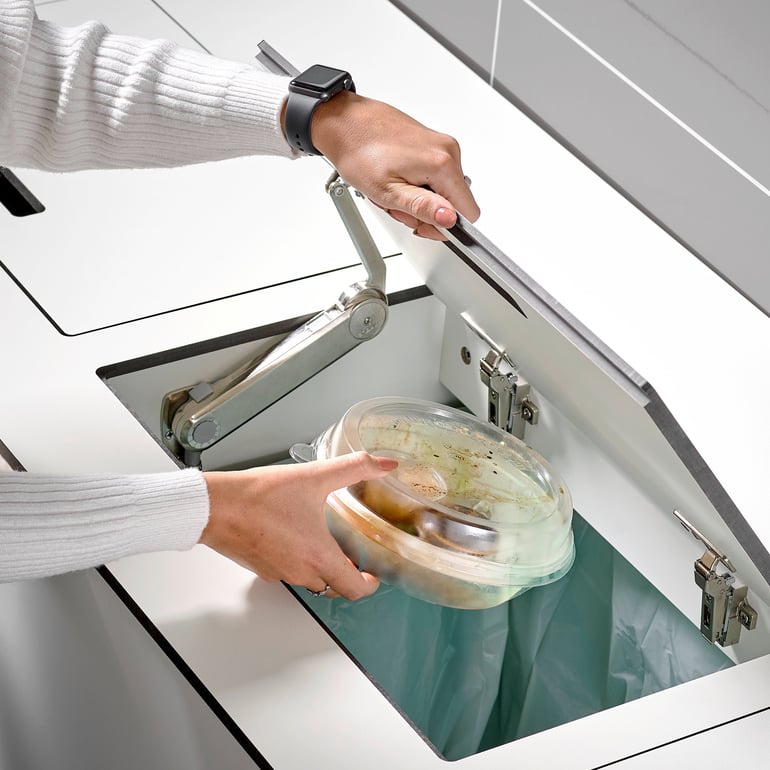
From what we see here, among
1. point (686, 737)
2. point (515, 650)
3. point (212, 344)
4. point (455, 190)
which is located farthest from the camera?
point (515, 650)

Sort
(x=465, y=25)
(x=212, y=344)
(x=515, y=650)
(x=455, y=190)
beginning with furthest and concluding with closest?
(x=465, y=25) → (x=515, y=650) → (x=212, y=344) → (x=455, y=190)

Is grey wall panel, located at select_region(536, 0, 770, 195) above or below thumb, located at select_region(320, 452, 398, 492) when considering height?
above

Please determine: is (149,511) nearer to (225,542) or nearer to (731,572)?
(225,542)

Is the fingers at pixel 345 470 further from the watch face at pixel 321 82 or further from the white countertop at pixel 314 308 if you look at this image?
the watch face at pixel 321 82

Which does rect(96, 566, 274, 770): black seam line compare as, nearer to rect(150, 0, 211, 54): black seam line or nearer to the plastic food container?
the plastic food container

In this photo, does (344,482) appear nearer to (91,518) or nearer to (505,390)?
(91,518)

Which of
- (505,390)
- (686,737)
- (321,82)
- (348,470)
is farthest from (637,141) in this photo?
(686,737)

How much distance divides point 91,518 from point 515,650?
2.38 ft

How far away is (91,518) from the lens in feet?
3.30

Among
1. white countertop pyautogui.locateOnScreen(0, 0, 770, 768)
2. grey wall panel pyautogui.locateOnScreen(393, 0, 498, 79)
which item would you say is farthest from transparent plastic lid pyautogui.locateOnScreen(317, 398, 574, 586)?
grey wall panel pyautogui.locateOnScreen(393, 0, 498, 79)

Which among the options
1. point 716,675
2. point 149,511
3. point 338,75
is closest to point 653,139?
point 338,75

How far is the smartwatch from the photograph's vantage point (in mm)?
1252

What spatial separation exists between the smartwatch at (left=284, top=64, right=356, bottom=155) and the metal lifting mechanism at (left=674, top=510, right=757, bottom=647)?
53 centimetres

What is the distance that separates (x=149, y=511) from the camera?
1.02 meters
